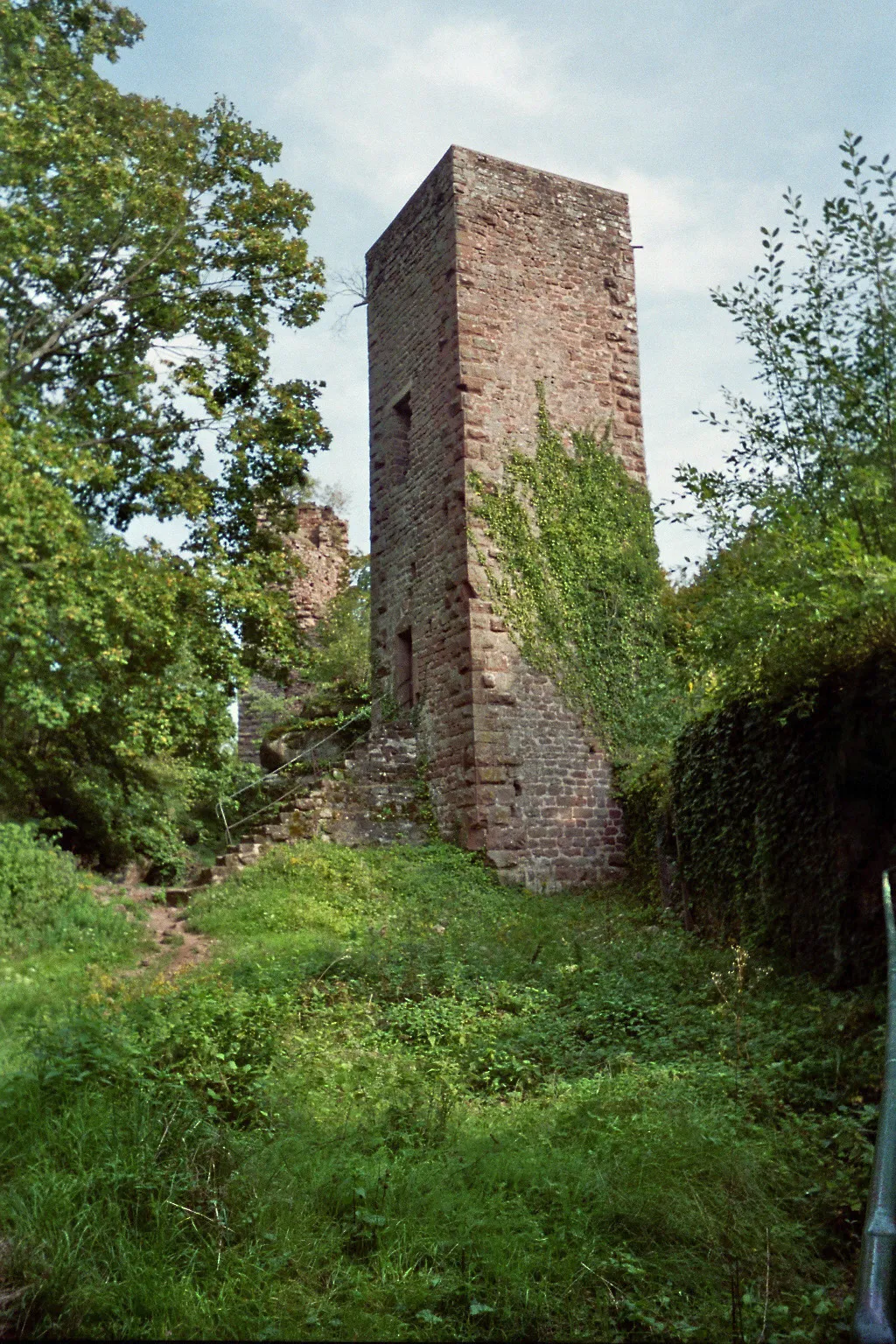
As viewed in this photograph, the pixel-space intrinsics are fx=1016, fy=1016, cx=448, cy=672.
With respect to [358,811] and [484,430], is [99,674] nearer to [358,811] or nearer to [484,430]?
[358,811]

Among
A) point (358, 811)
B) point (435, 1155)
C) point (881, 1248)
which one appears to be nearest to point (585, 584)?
point (358, 811)

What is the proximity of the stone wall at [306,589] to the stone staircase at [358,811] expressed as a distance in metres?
7.40

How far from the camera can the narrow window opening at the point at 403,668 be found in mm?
13328

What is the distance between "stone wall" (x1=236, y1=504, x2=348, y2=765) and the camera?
2042cm

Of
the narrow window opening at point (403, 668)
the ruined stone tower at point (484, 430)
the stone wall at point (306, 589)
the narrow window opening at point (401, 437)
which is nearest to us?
the ruined stone tower at point (484, 430)

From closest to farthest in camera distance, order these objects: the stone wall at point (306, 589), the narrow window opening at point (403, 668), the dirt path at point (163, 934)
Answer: the dirt path at point (163, 934)
the narrow window opening at point (403, 668)
the stone wall at point (306, 589)

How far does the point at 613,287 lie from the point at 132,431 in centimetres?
672

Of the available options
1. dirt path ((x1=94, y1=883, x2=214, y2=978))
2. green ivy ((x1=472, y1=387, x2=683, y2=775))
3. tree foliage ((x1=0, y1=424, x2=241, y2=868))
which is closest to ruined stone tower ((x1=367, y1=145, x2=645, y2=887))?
green ivy ((x1=472, y1=387, x2=683, y2=775))

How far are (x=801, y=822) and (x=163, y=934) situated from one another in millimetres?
5832

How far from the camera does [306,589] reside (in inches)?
835

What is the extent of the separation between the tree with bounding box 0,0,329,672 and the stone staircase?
1.99 meters

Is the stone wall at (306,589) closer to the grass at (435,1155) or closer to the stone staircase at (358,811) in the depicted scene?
the stone staircase at (358,811)

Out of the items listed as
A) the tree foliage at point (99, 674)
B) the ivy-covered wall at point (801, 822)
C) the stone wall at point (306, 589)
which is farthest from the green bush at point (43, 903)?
the stone wall at point (306, 589)

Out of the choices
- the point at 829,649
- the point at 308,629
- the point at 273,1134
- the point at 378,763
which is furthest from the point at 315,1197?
the point at 308,629
